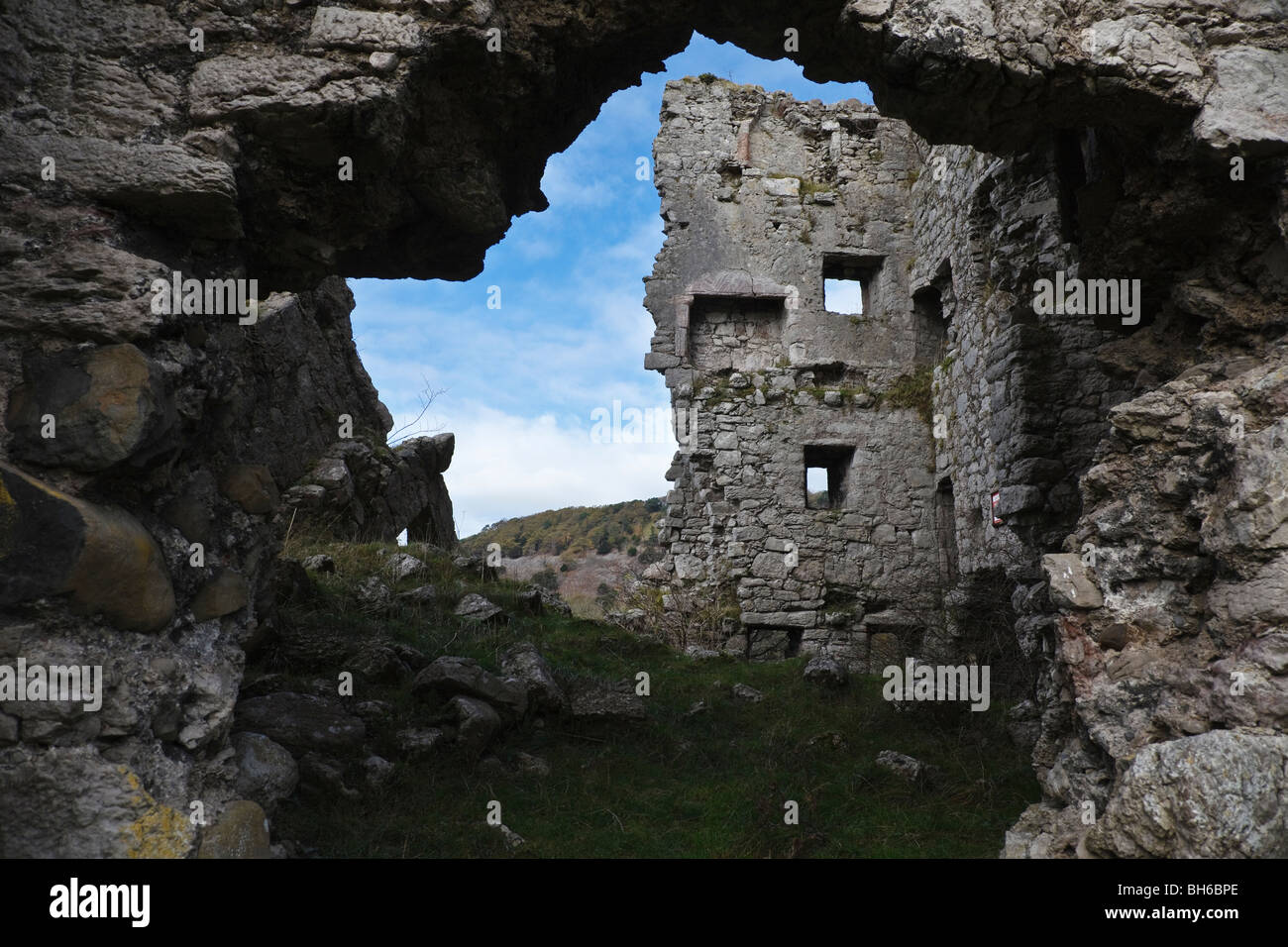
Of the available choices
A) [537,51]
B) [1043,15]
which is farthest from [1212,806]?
[537,51]

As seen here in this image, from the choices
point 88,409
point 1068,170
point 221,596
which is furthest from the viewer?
point 1068,170

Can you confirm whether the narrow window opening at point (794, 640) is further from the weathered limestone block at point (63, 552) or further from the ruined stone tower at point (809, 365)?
the weathered limestone block at point (63, 552)

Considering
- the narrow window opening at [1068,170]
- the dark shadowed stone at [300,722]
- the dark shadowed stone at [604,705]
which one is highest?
the narrow window opening at [1068,170]

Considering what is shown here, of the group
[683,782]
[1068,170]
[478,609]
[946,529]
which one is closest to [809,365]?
[946,529]

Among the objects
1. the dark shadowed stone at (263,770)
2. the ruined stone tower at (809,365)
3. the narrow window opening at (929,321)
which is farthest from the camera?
the narrow window opening at (929,321)

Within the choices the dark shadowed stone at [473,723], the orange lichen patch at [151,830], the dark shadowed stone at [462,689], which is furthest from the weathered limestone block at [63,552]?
the dark shadowed stone at [462,689]

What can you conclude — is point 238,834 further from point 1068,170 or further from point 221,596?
point 1068,170

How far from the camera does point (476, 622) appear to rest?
6.93 metres

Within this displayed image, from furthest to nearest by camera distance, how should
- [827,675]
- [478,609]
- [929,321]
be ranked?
[929,321] → [478,609] → [827,675]

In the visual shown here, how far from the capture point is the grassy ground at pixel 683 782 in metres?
3.84

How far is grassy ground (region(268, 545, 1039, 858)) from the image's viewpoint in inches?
151

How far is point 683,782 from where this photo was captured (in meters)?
4.67

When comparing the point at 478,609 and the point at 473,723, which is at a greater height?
the point at 478,609

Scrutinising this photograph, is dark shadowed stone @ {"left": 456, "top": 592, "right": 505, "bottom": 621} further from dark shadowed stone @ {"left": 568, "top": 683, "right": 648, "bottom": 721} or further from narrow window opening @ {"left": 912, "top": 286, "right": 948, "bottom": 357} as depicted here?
narrow window opening @ {"left": 912, "top": 286, "right": 948, "bottom": 357}
